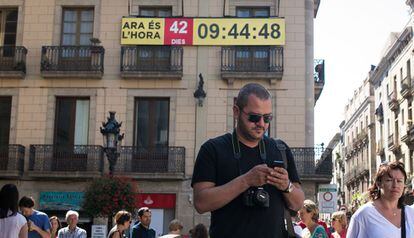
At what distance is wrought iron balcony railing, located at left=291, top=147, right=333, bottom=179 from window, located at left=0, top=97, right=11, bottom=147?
37.1ft

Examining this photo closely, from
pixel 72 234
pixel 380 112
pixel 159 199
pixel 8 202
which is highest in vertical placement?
pixel 380 112

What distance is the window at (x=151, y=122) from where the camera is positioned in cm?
2333

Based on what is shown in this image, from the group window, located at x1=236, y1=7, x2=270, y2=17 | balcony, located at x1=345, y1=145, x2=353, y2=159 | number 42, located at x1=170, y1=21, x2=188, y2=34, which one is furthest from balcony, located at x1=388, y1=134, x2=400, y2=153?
number 42, located at x1=170, y1=21, x2=188, y2=34

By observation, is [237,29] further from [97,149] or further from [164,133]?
[97,149]

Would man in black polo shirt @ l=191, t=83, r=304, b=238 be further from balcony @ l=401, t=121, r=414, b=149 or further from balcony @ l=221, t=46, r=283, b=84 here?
balcony @ l=401, t=121, r=414, b=149

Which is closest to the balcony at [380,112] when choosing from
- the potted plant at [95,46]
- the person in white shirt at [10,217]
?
the potted plant at [95,46]

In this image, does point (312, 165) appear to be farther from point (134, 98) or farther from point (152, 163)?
point (134, 98)

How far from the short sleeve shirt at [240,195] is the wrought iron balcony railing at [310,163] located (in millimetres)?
19621

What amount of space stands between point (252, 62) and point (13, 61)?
9.42 m

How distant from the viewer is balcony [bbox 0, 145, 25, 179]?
22.5m

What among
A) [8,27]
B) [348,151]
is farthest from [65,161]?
[348,151]

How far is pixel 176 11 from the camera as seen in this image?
24.2 metres

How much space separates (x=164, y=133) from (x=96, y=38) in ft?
15.0

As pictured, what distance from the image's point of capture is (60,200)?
22.8m
